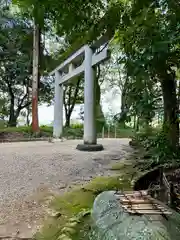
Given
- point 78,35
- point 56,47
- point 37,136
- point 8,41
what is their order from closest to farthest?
point 78,35, point 37,136, point 8,41, point 56,47

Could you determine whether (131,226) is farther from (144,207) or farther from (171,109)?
(171,109)

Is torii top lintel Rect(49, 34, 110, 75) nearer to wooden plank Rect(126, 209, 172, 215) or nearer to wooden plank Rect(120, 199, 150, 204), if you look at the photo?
wooden plank Rect(120, 199, 150, 204)

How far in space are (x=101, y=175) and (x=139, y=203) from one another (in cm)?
238

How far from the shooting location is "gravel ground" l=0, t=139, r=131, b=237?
8.35 ft

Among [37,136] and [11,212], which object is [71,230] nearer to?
[11,212]

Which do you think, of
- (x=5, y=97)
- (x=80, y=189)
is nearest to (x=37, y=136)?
(x=5, y=97)

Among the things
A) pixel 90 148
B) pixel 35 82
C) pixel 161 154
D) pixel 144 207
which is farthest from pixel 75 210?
pixel 35 82

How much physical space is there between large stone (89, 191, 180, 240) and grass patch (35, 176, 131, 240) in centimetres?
35

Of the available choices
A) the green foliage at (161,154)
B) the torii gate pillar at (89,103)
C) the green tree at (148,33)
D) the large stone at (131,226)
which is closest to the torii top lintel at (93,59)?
the torii gate pillar at (89,103)

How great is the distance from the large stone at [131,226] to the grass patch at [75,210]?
0.35 meters

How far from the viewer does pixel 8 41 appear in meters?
12.3

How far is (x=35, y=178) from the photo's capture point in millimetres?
4047

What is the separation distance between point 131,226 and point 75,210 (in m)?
1.25

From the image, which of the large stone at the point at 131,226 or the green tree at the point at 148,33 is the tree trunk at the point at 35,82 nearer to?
the green tree at the point at 148,33
